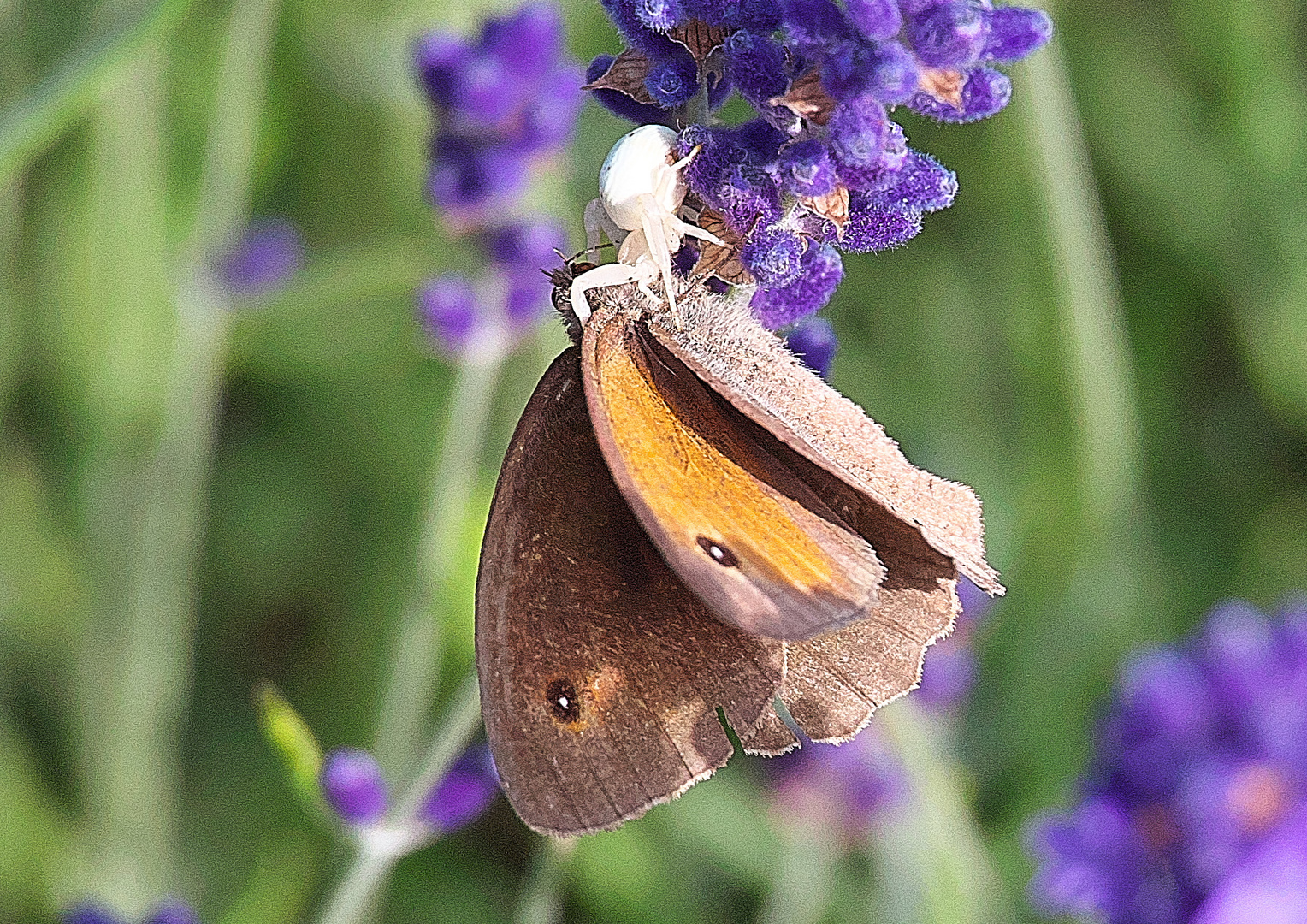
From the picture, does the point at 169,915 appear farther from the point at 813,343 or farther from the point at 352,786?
the point at 813,343

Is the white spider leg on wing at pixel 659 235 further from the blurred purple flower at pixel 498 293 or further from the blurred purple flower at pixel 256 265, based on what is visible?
the blurred purple flower at pixel 256 265

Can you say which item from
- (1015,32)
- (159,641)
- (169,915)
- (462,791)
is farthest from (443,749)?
(159,641)

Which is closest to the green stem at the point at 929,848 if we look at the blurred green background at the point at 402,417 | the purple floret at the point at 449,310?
the blurred green background at the point at 402,417

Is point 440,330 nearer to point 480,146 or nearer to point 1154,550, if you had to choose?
point 480,146

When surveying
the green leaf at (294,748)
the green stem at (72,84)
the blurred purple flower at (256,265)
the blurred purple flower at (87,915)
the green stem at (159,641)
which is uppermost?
the green stem at (72,84)

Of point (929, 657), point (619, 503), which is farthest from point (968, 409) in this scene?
point (619, 503)

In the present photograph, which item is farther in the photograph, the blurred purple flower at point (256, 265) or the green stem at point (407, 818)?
the blurred purple flower at point (256, 265)
